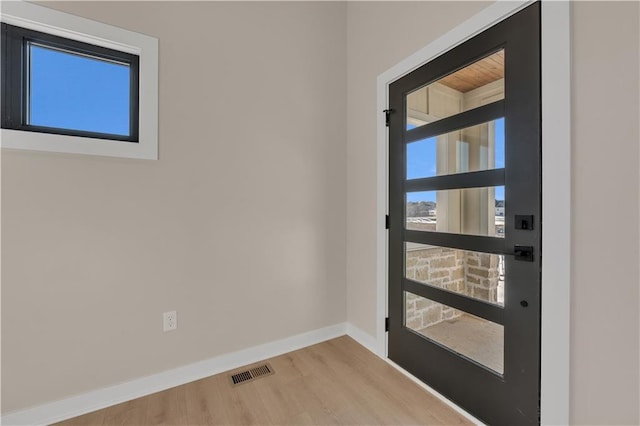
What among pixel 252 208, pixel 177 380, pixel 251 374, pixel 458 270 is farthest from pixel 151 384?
pixel 458 270

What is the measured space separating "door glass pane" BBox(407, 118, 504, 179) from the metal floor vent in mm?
1781

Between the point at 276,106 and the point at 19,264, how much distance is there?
1.89 m

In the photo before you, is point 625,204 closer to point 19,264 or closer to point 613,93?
point 613,93

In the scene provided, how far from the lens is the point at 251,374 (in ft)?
6.55

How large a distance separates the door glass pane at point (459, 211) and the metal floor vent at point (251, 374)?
149 centimetres

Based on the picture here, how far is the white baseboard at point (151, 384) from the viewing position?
5.02 ft

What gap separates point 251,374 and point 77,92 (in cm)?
218

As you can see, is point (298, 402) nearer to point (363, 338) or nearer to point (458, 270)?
point (363, 338)

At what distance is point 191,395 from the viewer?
1.78m

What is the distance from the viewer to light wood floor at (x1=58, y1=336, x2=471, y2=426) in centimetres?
158

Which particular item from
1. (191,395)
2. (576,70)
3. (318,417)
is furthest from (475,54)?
(191,395)

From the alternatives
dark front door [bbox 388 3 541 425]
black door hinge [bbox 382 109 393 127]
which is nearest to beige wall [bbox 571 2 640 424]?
dark front door [bbox 388 3 541 425]

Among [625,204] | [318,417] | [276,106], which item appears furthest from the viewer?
[276,106]

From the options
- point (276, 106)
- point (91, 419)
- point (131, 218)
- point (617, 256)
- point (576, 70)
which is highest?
point (276, 106)
